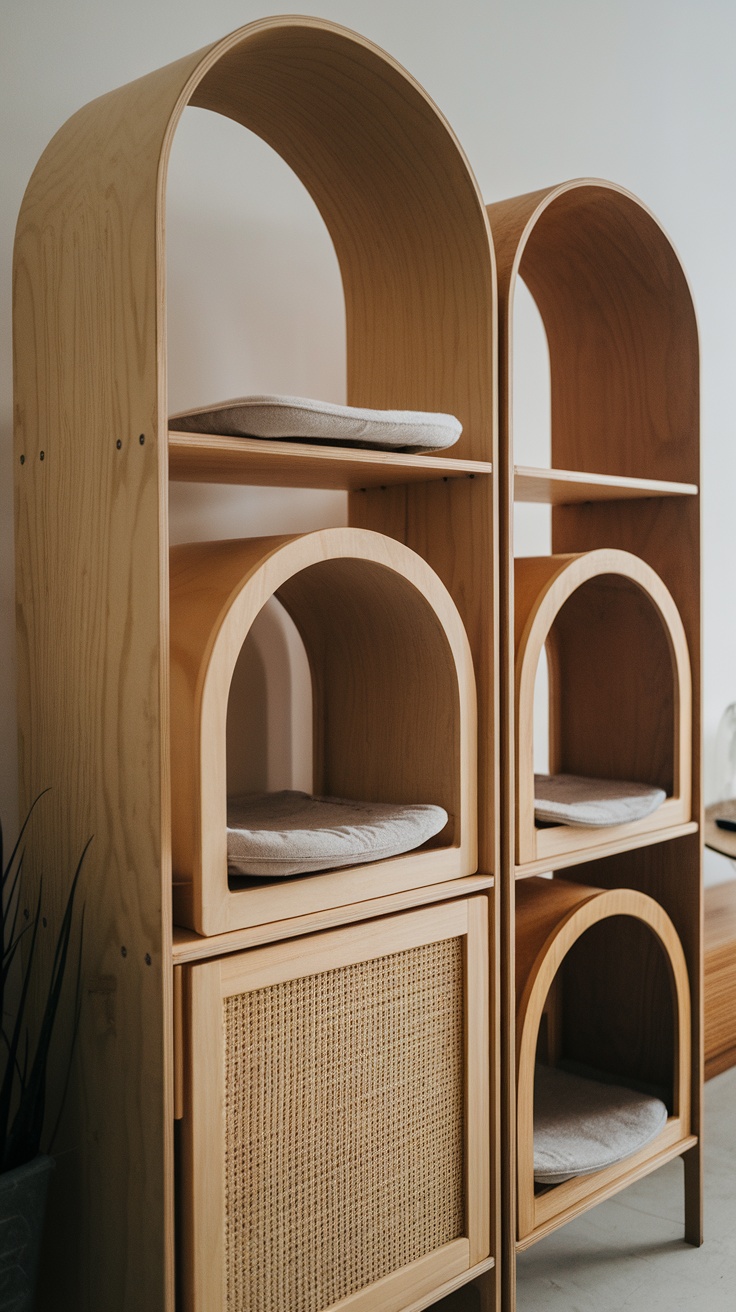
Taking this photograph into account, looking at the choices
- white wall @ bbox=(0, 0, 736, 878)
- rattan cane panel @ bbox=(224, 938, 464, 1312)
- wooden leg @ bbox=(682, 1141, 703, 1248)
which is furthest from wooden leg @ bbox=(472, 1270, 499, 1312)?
white wall @ bbox=(0, 0, 736, 878)

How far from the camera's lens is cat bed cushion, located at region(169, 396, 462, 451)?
1.19m

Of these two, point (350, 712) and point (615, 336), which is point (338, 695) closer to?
point (350, 712)

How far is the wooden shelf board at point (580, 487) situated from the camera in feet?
5.24

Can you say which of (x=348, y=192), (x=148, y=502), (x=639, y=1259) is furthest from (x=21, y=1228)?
(x=348, y=192)

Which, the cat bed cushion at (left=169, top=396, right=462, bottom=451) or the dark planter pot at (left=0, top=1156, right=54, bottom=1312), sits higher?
the cat bed cushion at (left=169, top=396, right=462, bottom=451)

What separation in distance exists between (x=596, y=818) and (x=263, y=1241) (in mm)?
720

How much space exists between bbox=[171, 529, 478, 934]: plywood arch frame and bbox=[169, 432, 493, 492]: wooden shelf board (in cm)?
9

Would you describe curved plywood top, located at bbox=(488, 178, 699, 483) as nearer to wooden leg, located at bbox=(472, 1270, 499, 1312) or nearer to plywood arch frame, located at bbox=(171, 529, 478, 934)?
plywood arch frame, located at bbox=(171, 529, 478, 934)

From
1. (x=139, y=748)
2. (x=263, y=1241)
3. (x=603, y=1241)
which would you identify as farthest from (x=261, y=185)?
(x=603, y=1241)

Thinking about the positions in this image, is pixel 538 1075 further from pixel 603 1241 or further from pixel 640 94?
pixel 640 94

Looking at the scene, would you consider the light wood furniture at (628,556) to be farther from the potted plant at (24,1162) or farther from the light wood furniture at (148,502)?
the potted plant at (24,1162)

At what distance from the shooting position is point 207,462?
1.27 meters

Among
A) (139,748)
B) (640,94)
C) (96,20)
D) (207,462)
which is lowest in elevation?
(139,748)

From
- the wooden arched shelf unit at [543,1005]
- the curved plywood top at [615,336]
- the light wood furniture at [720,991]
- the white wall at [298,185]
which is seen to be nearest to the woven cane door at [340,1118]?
the wooden arched shelf unit at [543,1005]
